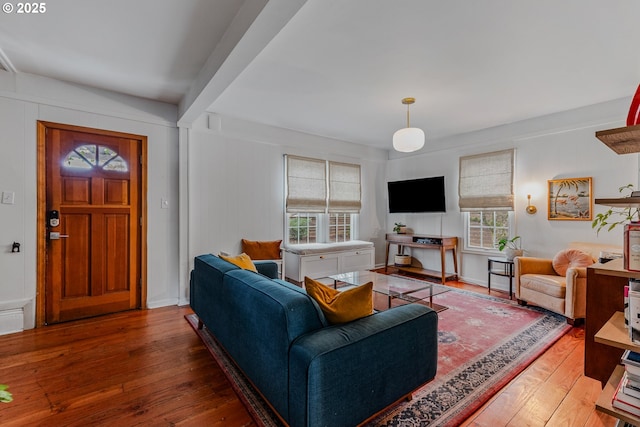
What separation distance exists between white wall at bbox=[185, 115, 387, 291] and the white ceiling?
2.05 feet

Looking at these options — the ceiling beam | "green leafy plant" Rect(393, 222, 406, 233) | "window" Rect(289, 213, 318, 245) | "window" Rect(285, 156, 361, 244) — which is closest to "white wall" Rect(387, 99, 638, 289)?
"green leafy plant" Rect(393, 222, 406, 233)

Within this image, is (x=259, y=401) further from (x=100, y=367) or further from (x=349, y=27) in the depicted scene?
(x=349, y=27)

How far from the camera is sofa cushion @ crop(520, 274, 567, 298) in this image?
3166 millimetres

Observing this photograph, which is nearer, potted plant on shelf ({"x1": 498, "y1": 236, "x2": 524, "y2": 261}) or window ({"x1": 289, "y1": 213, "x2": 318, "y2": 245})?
potted plant on shelf ({"x1": 498, "y1": 236, "x2": 524, "y2": 261})

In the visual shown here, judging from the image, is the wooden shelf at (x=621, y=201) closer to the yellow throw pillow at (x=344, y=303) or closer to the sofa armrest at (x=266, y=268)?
the yellow throw pillow at (x=344, y=303)

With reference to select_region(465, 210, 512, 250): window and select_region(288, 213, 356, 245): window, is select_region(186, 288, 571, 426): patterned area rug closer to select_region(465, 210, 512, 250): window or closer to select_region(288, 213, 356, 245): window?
select_region(465, 210, 512, 250): window

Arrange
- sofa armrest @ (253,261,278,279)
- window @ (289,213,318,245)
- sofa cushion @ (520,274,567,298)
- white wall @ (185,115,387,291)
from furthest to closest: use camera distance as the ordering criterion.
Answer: window @ (289,213,318,245)
white wall @ (185,115,387,291)
sofa armrest @ (253,261,278,279)
sofa cushion @ (520,274,567,298)

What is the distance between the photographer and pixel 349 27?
215cm

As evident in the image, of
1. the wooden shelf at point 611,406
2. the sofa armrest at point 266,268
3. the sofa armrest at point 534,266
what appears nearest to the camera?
the wooden shelf at point 611,406

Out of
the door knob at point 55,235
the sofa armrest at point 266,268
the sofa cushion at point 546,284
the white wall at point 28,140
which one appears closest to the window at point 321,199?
the sofa armrest at point 266,268

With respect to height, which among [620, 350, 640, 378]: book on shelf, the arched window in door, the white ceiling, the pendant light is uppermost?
the white ceiling

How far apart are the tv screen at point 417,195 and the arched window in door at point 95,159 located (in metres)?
4.38

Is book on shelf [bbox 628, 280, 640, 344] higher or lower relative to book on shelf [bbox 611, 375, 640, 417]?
higher

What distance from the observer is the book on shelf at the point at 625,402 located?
117 centimetres
